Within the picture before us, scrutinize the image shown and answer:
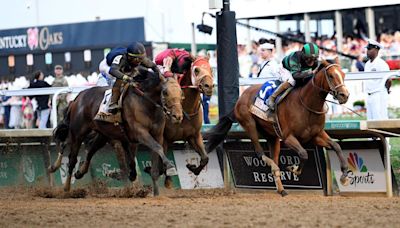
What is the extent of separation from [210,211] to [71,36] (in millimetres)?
17180

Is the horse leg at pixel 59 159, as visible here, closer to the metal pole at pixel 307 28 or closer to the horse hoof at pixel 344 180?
the horse hoof at pixel 344 180

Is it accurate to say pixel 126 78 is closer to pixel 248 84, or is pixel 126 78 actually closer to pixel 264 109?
pixel 264 109

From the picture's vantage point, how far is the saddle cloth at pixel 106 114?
12.3 meters

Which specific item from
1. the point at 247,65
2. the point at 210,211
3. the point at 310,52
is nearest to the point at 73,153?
the point at 310,52

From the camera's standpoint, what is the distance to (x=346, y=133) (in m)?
12.0

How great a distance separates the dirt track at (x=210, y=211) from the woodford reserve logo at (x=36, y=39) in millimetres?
14706

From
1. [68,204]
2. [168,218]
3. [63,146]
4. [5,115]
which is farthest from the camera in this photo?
[5,115]

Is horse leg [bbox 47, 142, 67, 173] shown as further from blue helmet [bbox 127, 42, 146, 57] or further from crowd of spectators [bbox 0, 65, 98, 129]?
crowd of spectators [bbox 0, 65, 98, 129]

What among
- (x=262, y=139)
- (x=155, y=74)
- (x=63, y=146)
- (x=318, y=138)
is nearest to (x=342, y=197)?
(x=318, y=138)

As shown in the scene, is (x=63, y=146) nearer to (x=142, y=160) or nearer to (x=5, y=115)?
(x=142, y=160)

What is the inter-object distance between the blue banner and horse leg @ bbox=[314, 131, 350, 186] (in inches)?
539

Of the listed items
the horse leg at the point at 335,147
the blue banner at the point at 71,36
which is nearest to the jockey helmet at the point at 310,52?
the horse leg at the point at 335,147

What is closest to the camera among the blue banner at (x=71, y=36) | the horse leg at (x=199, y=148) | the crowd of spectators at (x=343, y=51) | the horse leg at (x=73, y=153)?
the horse leg at (x=199, y=148)

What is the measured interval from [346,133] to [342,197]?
2.72 ft
